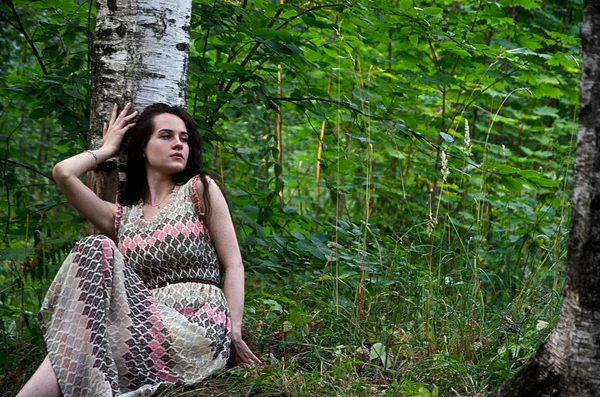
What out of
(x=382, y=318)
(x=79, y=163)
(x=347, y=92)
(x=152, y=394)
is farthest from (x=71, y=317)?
Answer: (x=347, y=92)

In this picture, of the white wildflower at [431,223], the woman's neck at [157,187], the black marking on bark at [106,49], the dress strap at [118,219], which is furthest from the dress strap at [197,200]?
the white wildflower at [431,223]

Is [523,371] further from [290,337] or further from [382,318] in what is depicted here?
[290,337]

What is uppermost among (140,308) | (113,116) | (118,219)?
(113,116)

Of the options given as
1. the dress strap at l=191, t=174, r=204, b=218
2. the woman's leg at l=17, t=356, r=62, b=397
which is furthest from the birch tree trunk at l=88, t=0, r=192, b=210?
the woman's leg at l=17, t=356, r=62, b=397

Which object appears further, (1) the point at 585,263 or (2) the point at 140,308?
(2) the point at 140,308

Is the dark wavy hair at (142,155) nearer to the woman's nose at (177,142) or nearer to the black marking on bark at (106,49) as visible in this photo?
the woman's nose at (177,142)

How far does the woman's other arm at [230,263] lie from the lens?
2.94 metres

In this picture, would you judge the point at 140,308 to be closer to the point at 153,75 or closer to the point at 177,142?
the point at 177,142

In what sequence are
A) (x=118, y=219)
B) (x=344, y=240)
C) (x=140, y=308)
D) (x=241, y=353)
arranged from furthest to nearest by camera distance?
1. (x=344, y=240)
2. (x=118, y=219)
3. (x=241, y=353)
4. (x=140, y=308)

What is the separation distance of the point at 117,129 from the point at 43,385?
1120mm

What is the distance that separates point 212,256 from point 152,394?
0.65 metres

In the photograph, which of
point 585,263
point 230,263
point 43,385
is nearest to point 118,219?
point 230,263

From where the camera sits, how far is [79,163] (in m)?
2.89

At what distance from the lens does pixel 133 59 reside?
9.82 ft
